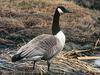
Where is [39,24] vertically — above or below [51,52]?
above

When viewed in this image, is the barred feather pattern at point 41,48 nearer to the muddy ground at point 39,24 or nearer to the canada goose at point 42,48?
the canada goose at point 42,48

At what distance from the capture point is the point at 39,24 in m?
17.4

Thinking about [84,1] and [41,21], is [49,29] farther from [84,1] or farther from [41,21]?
[84,1]

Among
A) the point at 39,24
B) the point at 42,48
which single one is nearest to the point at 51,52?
the point at 42,48

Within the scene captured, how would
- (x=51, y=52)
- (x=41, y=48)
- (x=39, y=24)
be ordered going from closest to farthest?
(x=41, y=48) → (x=51, y=52) → (x=39, y=24)

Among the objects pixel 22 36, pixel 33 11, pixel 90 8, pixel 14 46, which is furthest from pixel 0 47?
pixel 90 8

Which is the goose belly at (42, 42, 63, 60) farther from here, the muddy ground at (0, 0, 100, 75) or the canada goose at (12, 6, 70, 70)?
the muddy ground at (0, 0, 100, 75)

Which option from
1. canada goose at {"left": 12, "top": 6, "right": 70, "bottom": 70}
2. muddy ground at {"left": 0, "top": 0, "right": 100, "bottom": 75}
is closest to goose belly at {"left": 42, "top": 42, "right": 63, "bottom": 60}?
canada goose at {"left": 12, "top": 6, "right": 70, "bottom": 70}

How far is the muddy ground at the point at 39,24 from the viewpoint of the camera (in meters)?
15.5

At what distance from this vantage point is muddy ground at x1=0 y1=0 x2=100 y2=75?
1547cm

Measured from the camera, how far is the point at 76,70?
40.6 feet

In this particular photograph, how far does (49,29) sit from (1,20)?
6.27 ft

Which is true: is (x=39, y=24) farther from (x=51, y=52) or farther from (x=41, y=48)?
(x=41, y=48)

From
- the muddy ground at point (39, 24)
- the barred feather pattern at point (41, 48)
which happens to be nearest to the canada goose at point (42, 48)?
the barred feather pattern at point (41, 48)
